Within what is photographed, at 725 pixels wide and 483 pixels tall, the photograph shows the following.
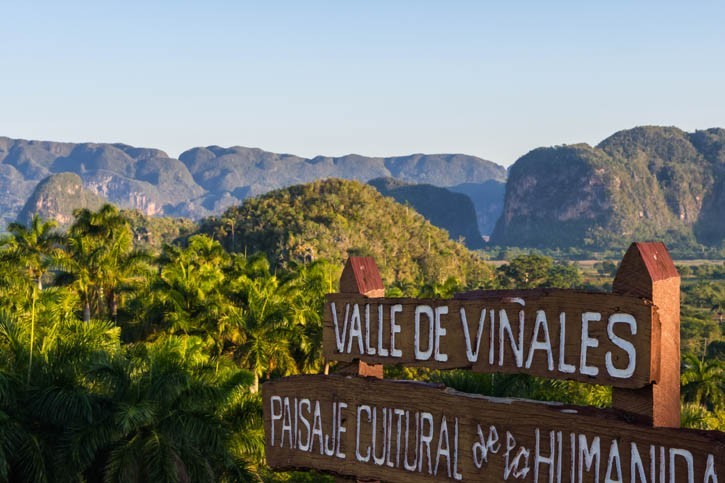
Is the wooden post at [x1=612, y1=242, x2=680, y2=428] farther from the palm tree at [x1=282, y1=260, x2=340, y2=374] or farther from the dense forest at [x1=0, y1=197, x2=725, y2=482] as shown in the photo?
the palm tree at [x1=282, y1=260, x2=340, y2=374]

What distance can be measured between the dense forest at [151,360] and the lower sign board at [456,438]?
6970 mm

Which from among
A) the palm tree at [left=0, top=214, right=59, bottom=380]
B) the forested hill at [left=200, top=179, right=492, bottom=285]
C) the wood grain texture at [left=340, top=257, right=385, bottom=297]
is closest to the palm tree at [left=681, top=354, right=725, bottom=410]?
the palm tree at [left=0, top=214, right=59, bottom=380]

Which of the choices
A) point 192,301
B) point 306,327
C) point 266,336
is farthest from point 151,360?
point 192,301

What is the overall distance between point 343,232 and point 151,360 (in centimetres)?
8230

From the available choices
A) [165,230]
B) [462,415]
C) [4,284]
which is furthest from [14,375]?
[165,230]

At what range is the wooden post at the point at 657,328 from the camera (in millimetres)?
4742

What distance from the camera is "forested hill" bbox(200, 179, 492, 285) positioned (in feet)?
292

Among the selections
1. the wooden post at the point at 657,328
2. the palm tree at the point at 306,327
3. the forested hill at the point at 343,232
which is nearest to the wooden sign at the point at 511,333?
the wooden post at the point at 657,328

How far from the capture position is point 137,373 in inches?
541

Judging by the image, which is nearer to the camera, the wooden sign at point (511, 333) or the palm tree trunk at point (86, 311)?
the wooden sign at point (511, 333)

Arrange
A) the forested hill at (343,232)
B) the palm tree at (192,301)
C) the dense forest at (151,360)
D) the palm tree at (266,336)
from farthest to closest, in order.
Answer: the forested hill at (343,232)
the palm tree at (192,301)
the palm tree at (266,336)
the dense forest at (151,360)

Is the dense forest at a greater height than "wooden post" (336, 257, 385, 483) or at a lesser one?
lesser

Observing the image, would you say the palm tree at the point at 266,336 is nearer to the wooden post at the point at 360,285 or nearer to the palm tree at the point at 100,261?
the palm tree at the point at 100,261

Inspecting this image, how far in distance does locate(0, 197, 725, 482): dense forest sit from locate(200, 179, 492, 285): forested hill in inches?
1502
